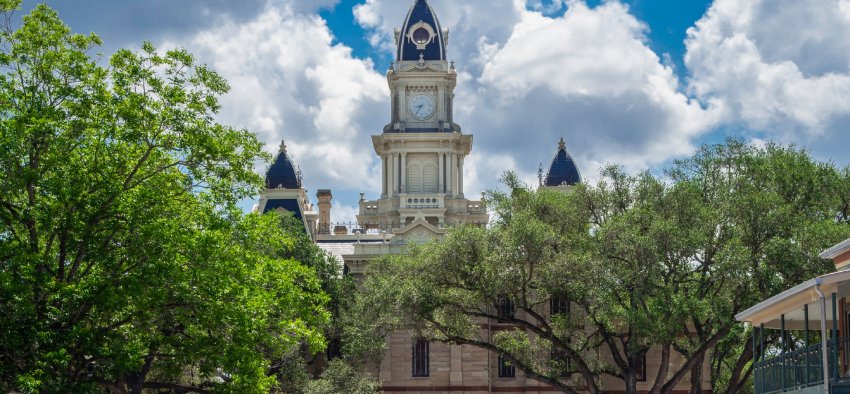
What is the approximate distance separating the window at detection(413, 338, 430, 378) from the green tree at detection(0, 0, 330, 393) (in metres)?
37.0

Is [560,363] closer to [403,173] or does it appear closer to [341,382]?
[341,382]

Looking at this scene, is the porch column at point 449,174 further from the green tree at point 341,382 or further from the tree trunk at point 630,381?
the tree trunk at point 630,381

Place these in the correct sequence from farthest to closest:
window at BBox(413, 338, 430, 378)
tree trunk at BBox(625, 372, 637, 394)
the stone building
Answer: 1. the stone building
2. window at BBox(413, 338, 430, 378)
3. tree trunk at BBox(625, 372, 637, 394)

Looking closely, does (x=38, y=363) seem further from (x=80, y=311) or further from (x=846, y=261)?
(x=846, y=261)

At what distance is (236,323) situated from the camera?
125ft

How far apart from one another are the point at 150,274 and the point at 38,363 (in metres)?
3.81

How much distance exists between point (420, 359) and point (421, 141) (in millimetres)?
44238

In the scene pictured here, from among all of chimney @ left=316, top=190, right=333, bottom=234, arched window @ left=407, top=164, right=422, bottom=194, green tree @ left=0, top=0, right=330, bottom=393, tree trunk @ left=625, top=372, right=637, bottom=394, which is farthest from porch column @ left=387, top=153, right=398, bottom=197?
green tree @ left=0, top=0, right=330, bottom=393

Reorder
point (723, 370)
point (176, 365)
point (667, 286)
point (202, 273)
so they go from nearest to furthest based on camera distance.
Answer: point (202, 273) → point (176, 365) → point (667, 286) → point (723, 370)

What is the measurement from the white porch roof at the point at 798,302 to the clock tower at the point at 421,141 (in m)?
78.5

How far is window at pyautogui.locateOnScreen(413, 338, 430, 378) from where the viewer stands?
77.3 m

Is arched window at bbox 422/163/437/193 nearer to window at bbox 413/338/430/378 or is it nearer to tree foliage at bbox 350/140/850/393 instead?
window at bbox 413/338/430/378

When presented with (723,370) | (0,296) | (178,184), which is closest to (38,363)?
(0,296)

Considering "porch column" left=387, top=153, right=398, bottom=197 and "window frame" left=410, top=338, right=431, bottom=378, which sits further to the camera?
"porch column" left=387, top=153, right=398, bottom=197
